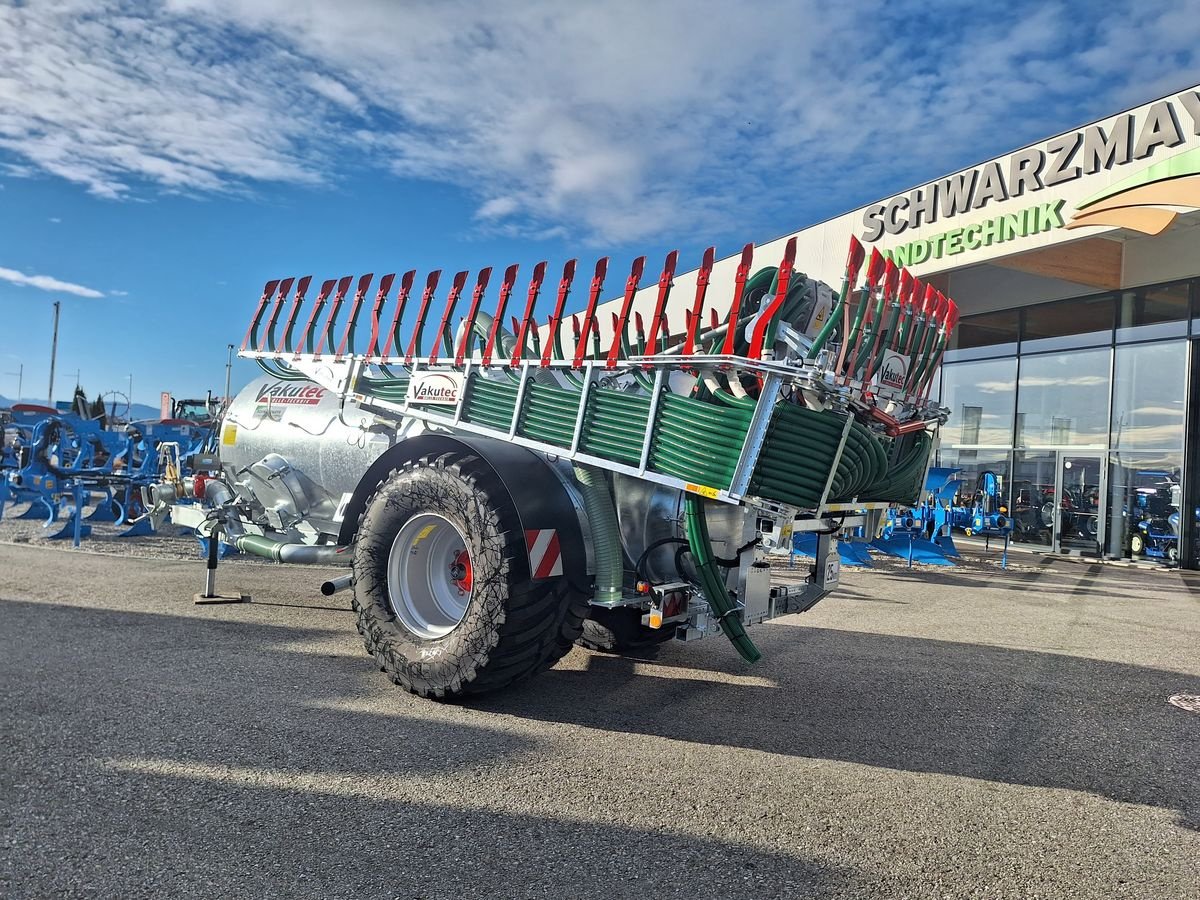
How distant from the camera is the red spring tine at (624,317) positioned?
4312 millimetres

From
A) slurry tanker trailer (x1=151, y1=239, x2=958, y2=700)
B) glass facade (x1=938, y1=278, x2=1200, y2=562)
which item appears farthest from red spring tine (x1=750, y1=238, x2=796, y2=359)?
glass facade (x1=938, y1=278, x2=1200, y2=562)

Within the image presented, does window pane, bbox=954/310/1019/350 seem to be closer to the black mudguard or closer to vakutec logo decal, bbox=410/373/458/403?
vakutec logo decal, bbox=410/373/458/403

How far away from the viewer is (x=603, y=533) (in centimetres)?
444

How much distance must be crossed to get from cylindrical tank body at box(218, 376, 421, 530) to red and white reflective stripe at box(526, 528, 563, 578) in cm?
146

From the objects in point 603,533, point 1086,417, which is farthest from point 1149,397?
point 603,533

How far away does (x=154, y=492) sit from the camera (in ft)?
24.5

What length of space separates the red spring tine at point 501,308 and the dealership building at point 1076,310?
6.76 meters

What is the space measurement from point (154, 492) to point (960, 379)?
571 inches

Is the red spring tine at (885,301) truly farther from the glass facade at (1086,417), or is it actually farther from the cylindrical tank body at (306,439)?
the glass facade at (1086,417)

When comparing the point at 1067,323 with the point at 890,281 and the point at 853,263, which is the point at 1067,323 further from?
the point at 853,263

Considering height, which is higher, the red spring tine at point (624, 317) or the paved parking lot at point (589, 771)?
the red spring tine at point (624, 317)

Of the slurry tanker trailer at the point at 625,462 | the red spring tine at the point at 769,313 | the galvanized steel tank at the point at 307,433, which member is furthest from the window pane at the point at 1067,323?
the galvanized steel tank at the point at 307,433

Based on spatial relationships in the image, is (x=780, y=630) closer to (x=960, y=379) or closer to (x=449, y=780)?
(x=449, y=780)

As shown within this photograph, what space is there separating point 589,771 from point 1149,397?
1346cm
